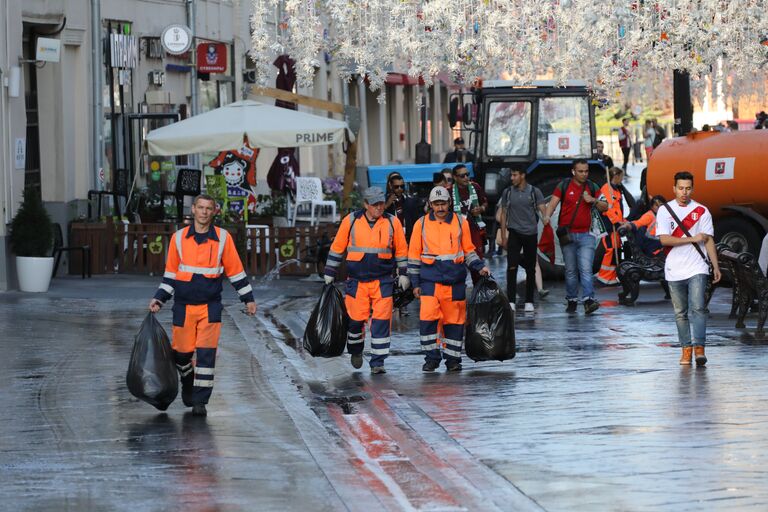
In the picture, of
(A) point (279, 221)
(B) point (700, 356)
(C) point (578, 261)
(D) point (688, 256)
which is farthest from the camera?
(A) point (279, 221)

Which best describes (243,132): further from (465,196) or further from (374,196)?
(374,196)

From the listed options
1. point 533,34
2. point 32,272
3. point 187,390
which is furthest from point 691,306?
point 32,272

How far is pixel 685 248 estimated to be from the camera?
14344 millimetres

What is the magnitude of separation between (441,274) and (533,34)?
24.5ft

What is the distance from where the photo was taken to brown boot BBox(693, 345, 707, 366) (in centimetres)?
1411

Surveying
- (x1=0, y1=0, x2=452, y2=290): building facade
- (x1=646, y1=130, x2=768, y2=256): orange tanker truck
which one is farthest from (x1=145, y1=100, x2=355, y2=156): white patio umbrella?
(x1=646, y1=130, x2=768, y2=256): orange tanker truck

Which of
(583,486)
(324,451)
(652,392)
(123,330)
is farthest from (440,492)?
(123,330)

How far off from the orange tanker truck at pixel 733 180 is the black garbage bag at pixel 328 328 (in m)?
8.34

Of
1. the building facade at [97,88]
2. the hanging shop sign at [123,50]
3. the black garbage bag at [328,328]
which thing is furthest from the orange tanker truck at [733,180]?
the hanging shop sign at [123,50]

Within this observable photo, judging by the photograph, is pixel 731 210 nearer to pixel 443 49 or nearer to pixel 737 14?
pixel 737 14

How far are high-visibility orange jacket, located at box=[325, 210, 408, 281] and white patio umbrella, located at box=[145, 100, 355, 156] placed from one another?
907cm

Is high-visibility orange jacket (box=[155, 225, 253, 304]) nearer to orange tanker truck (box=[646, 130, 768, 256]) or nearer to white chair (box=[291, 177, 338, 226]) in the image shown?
orange tanker truck (box=[646, 130, 768, 256])

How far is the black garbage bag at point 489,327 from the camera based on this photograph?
569 inches

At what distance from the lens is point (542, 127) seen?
26.8 meters
